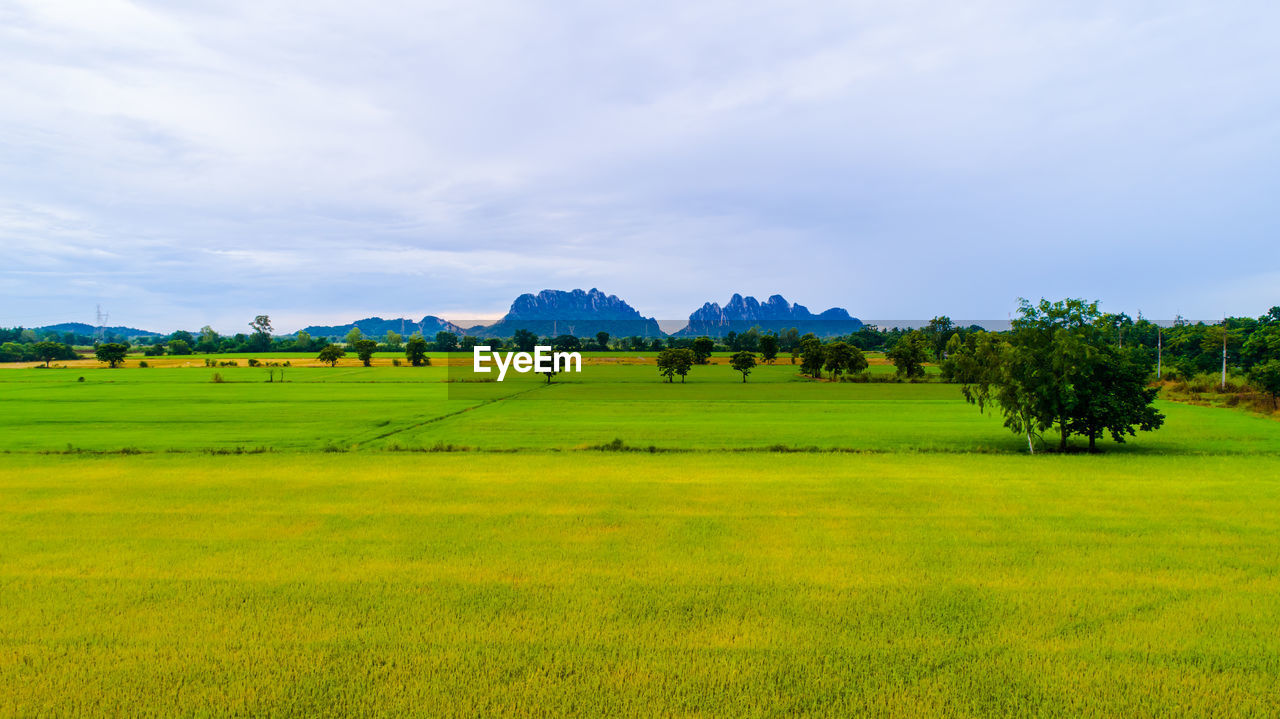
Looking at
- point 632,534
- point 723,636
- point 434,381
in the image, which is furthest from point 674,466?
point 434,381

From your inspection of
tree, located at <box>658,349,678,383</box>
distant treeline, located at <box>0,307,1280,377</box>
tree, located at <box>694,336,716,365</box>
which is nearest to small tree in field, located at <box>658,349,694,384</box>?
tree, located at <box>658,349,678,383</box>

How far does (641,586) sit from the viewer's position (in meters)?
10.2

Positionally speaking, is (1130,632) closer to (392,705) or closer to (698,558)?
(698,558)

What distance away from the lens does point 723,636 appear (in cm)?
839

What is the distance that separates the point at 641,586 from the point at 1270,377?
205 feet

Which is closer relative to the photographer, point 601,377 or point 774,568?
point 774,568

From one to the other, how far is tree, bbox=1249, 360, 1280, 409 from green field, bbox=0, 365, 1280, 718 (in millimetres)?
33017

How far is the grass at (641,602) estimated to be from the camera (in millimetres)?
7086

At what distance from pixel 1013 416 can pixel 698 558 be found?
22.1 meters

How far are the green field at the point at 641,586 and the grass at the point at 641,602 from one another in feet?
0.18

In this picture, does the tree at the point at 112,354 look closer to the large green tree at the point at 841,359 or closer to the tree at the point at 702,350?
the tree at the point at 702,350

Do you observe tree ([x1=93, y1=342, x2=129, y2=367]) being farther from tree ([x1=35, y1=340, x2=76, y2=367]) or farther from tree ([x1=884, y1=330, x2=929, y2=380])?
tree ([x1=884, y1=330, x2=929, y2=380])

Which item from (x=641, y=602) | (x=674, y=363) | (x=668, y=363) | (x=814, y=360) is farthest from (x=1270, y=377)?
(x=641, y=602)

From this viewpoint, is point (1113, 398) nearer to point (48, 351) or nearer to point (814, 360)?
point (814, 360)
